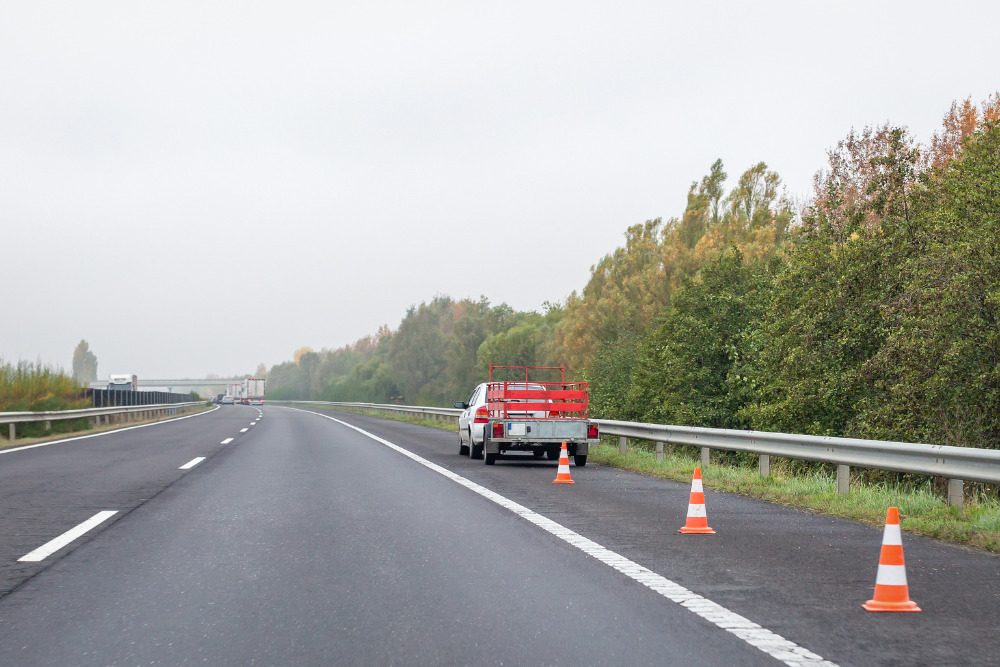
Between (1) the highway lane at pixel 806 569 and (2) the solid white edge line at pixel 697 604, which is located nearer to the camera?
(2) the solid white edge line at pixel 697 604

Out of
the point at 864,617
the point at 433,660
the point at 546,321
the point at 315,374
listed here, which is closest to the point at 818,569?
the point at 864,617

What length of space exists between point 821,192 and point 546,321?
77.8 metres

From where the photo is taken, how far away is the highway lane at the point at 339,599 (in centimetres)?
433

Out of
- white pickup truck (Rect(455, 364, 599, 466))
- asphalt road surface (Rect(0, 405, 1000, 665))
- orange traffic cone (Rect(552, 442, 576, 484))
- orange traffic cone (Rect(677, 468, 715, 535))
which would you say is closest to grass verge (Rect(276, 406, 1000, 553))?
asphalt road surface (Rect(0, 405, 1000, 665))

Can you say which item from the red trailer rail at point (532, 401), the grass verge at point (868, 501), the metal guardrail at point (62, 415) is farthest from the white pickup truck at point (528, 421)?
the metal guardrail at point (62, 415)

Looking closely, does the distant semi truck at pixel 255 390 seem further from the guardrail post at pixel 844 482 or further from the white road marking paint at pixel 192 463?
the guardrail post at pixel 844 482

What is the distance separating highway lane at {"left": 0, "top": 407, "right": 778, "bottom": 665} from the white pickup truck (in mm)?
Result: 6838

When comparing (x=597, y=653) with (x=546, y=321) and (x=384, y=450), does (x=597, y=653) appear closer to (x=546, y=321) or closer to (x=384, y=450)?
(x=384, y=450)

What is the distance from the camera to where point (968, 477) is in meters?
8.73

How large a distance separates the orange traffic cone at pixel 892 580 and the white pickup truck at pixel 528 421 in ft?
36.1

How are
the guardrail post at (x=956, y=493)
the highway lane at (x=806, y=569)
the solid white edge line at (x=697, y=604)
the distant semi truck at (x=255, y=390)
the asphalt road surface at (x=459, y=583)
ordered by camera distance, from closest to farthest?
the solid white edge line at (x=697, y=604) < the asphalt road surface at (x=459, y=583) < the highway lane at (x=806, y=569) < the guardrail post at (x=956, y=493) < the distant semi truck at (x=255, y=390)

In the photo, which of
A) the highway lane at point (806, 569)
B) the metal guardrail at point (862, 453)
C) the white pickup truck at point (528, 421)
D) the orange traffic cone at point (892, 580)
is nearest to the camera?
the highway lane at point (806, 569)

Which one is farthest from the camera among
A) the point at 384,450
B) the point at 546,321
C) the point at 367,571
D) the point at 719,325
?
the point at 546,321

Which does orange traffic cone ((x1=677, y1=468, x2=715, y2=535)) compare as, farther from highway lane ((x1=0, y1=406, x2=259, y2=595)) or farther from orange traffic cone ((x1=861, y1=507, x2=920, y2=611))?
highway lane ((x1=0, y1=406, x2=259, y2=595))
